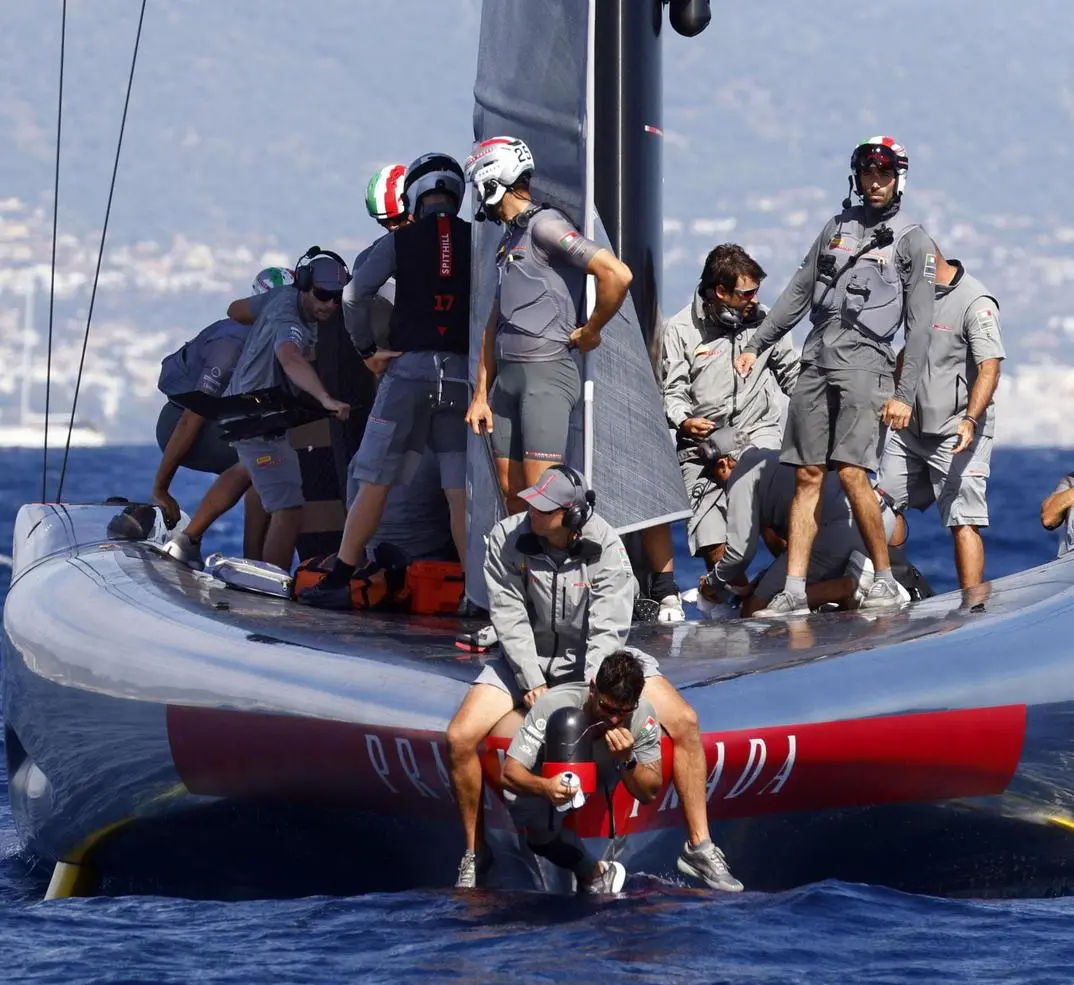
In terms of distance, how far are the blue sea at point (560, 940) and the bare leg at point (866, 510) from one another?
63.8 inches

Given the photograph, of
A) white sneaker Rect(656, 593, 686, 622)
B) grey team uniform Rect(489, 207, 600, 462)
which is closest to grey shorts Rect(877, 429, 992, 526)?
white sneaker Rect(656, 593, 686, 622)

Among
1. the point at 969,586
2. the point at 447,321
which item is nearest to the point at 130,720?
the point at 447,321

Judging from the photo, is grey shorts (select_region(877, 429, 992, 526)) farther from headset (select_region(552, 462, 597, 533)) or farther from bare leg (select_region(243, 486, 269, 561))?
bare leg (select_region(243, 486, 269, 561))

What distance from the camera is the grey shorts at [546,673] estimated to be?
260 inches

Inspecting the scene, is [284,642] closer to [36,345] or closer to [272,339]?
[272,339]

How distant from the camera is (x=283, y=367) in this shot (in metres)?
9.48

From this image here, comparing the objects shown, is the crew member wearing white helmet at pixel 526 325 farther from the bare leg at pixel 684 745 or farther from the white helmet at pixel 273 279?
the white helmet at pixel 273 279

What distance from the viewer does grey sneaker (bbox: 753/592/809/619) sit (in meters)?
8.22

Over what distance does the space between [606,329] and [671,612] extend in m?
1.08

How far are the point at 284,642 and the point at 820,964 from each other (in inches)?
84.1

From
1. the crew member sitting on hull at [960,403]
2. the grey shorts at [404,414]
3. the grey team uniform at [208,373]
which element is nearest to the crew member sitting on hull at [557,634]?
the grey shorts at [404,414]

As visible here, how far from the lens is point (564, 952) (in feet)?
20.2

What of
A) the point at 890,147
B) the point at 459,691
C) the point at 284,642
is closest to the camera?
the point at 459,691

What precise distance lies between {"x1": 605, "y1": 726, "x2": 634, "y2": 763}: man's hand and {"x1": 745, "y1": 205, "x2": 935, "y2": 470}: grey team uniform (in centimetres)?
222
